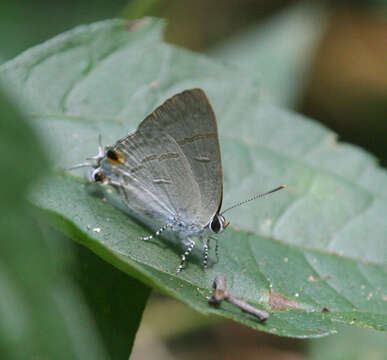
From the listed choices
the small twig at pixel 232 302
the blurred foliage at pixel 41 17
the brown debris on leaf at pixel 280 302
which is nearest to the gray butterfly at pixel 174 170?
the small twig at pixel 232 302

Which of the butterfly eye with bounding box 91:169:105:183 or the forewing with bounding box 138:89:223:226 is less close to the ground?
the forewing with bounding box 138:89:223:226

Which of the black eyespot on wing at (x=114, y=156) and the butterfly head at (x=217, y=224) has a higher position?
the black eyespot on wing at (x=114, y=156)

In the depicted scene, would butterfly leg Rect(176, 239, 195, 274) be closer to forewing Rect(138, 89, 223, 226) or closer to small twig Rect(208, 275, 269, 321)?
forewing Rect(138, 89, 223, 226)

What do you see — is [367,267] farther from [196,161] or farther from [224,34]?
[224,34]

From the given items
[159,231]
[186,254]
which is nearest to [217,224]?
[186,254]

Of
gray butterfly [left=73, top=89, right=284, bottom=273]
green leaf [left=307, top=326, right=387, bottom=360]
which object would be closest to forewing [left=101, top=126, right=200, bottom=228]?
gray butterfly [left=73, top=89, right=284, bottom=273]

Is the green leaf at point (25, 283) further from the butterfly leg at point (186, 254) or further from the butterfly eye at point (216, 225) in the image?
the butterfly eye at point (216, 225)

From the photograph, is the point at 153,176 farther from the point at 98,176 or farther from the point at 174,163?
the point at 98,176
